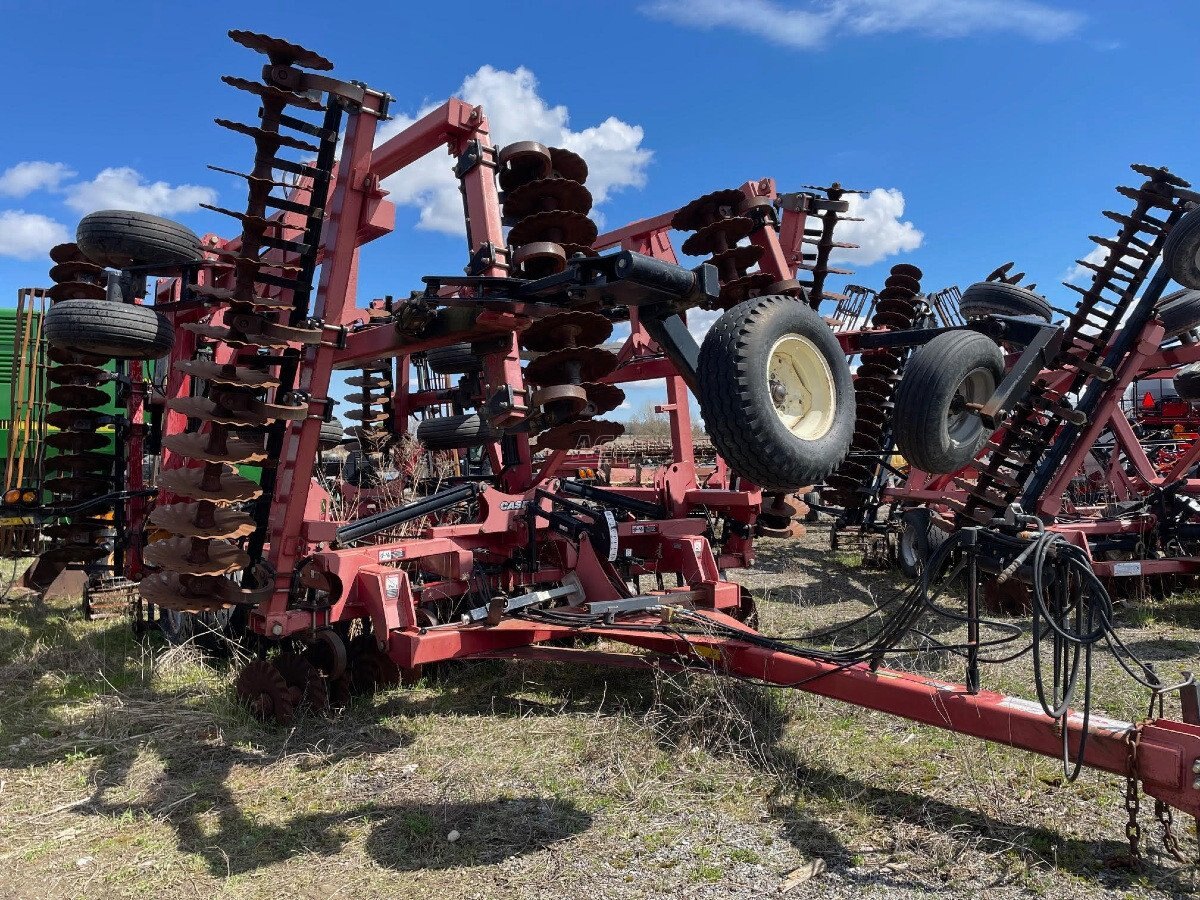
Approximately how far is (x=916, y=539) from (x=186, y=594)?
7.37 metres

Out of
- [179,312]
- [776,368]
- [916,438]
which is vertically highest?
[179,312]

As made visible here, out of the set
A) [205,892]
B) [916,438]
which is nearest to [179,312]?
[205,892]

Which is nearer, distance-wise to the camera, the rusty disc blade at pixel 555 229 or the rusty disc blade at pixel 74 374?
the rusty disc blade at pixel 555 229

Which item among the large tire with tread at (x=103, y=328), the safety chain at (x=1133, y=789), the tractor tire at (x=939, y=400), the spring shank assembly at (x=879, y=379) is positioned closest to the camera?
the safety chain at (x=1133, y=789)

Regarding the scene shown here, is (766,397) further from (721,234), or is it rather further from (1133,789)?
(1133,789)

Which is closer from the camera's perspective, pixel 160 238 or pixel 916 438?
pixel 916 438

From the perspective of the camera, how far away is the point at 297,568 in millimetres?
4934

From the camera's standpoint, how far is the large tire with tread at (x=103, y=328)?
5000mm

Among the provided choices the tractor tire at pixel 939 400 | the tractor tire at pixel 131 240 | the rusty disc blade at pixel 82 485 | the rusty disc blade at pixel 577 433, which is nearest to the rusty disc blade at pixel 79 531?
the rusty disc blade at pixel 82 485

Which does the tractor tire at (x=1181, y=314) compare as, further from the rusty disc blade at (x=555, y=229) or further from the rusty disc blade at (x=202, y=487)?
the rusty disc blade at (x=202, y=487)

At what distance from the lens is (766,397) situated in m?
3.31

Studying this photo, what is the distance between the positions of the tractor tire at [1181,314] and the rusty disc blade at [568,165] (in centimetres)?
610

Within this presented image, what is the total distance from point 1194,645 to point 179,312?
8.09 m

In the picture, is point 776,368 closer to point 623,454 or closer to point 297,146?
point 297,146
